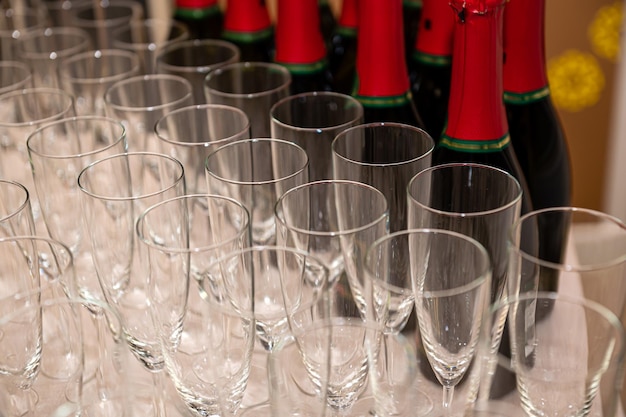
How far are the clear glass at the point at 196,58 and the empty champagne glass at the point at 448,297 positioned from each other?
1.39 ft

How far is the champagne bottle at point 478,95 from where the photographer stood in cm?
70

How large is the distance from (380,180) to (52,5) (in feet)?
2.52

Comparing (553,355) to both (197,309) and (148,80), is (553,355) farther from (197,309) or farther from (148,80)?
(148,80)

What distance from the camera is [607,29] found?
6.43 ft

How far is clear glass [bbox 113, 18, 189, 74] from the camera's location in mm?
1058

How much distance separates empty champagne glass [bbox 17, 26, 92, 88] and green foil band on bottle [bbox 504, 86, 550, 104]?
52cm

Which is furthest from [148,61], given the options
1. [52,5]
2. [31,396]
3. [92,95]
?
[31,396]

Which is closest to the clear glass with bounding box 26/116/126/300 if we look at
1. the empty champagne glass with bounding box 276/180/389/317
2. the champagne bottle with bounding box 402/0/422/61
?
the empty champagne glass with bounding box 276/180/389/317

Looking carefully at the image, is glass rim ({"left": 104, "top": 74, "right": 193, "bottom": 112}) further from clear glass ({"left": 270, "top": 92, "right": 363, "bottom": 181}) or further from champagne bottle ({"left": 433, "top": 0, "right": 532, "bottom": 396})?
champagne bottle ({"left": 433, "top": 0, "right": 532, "bottom": 396})

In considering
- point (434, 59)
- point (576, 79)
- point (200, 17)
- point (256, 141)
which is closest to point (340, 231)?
point (256, 141)

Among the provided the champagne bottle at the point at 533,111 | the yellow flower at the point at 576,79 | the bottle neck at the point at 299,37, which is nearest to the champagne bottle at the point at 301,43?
the bottle neck at the point at 299,37

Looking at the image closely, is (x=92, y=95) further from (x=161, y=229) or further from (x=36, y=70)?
(x=161, y=229)

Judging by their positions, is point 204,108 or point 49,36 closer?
point 204,108

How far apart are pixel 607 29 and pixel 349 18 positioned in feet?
3.54
